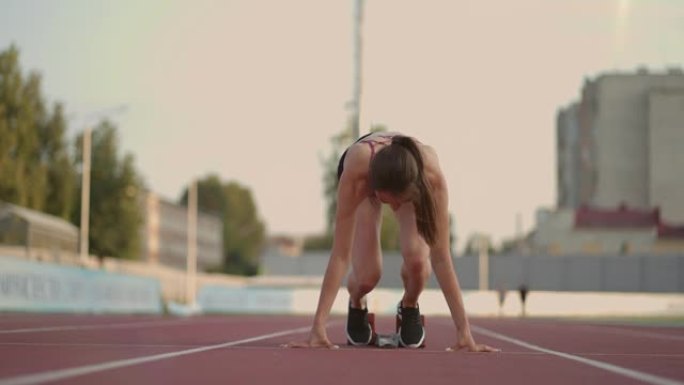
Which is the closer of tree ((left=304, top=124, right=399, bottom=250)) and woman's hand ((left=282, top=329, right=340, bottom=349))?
woman's hand ((left=282, top=329, right=340, bottom=349))

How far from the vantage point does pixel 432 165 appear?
8703 millimetres

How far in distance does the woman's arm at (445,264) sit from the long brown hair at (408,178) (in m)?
0.07

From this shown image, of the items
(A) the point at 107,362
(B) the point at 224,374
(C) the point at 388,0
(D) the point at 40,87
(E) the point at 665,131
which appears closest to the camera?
(B) the point at 224,374

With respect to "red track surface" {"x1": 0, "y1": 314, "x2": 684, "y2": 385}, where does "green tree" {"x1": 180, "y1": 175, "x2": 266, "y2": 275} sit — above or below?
above

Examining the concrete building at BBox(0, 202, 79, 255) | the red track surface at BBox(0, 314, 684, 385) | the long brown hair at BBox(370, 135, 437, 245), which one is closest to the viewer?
the red track surface at BBox(0, 314, 684, 385)

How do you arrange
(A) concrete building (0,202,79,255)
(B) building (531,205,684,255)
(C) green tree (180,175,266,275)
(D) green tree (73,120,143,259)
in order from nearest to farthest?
(A) concrete building (0,202,79,255) → (D) green tree (73,120,143,259) → (B) building (531,205,684,255) → (C) green tree (180,175,266,275)

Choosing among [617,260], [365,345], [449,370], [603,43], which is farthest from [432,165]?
[617,260]

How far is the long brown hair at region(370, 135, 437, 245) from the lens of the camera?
27.2 ft

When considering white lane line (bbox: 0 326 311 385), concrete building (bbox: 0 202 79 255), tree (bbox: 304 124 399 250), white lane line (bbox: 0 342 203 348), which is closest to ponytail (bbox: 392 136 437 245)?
white lane line (bbox: 0 342 203 348)

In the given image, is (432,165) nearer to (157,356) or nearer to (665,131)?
(157,356)

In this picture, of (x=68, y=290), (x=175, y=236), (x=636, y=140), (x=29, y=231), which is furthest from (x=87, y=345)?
(x=175, y=236)

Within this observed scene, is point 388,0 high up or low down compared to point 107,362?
up

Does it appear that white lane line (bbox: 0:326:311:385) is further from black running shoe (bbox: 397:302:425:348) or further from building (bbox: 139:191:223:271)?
building (bbox: 139:191:223:271)

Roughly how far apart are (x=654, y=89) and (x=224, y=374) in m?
86.9
